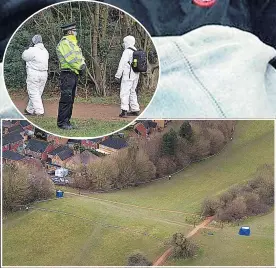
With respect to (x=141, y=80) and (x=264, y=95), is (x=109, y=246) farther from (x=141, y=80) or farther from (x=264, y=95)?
(x=264, y=95)

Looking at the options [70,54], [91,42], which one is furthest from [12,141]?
[91,42]

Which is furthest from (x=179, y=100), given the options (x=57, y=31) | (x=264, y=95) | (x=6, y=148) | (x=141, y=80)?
(x=6, y=148)

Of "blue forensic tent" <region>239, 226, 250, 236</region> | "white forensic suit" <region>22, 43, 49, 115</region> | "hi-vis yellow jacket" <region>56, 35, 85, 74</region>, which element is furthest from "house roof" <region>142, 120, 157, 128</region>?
"blue forensic tent" <region>239, 226, 250, 236</region>

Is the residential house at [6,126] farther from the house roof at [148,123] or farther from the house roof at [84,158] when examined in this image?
the house roof at [148,123]

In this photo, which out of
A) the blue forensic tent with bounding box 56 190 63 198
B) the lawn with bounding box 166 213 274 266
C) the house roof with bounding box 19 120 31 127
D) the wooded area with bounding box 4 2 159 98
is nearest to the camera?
the wooded area with bounding box 4 2 159 98

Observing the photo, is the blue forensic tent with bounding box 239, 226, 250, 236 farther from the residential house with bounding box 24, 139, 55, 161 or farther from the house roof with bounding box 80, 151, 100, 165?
the residential house with bounding box 24, 139, 55, 161

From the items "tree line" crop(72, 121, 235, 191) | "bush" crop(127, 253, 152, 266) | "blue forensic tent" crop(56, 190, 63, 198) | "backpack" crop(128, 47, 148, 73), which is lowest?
"bush" crop(127, 253, 152, 266)

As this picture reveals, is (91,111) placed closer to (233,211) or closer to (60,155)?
(60,155)

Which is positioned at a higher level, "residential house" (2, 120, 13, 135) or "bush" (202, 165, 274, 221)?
"residential house" (2, 120, 13, 135)
